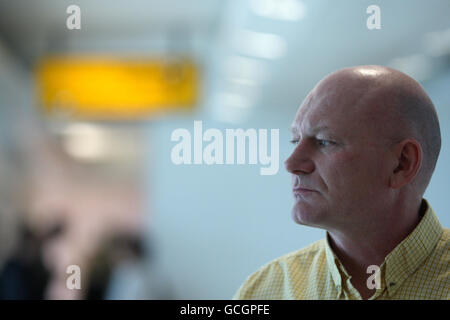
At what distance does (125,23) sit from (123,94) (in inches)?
19.9

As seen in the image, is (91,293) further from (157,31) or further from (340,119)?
(340,119)

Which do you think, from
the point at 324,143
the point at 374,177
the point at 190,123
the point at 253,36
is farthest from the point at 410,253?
the point at 253,36

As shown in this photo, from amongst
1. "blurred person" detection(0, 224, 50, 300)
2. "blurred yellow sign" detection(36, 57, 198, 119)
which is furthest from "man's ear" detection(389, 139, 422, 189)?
"blurred yellow sign" detection(36, 57, 198, 119)

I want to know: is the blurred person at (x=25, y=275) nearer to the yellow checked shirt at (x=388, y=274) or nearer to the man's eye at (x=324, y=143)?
the yellow checked shirt at (x=388, y=274)

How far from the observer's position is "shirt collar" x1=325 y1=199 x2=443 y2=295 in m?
1.16

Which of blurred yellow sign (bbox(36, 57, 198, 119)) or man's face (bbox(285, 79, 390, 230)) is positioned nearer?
man's face (bbox(285, 79, 390, 230))

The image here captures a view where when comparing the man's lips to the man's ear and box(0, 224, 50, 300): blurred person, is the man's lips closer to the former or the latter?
the man's ear

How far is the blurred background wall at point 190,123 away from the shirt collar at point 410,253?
144mm

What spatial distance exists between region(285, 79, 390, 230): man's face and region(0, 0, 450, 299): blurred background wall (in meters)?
0.21

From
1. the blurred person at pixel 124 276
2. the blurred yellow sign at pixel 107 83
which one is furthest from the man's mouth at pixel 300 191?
the blurred yellow sign at pixel 107 83

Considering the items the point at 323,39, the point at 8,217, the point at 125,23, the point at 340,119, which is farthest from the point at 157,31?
the point at 340,119

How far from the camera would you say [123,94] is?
12.0 feet

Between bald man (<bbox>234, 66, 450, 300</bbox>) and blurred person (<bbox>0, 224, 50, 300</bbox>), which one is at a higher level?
bald man (<bbox>234, 66, 450, 300</bbox>)

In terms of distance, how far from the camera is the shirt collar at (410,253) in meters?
1.16
